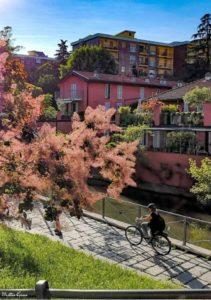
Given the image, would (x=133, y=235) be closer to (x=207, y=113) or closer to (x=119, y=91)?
(x=207, y=113)

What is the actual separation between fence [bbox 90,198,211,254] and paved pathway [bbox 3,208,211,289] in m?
1.05

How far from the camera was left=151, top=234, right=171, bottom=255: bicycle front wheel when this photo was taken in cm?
1194

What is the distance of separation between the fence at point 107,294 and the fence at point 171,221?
9.50 m

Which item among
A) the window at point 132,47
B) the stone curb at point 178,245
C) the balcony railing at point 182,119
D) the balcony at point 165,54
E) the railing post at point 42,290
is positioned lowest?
the stone curb at point 178,245

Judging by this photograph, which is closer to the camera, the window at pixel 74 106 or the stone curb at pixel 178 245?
the stone curb at pixel 178 245

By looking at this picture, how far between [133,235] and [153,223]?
1.00 meters

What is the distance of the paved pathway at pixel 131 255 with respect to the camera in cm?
1030

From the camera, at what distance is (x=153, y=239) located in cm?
1225

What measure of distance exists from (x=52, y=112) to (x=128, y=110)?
13.1 metres

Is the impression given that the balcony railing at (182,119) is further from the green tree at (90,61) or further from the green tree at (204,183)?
the green tree at (90,61)

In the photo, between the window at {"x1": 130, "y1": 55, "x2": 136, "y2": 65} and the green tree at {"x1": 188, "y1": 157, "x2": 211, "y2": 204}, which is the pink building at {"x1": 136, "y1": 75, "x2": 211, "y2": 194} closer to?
the green tree at {"x1": 188, "y1": 157, "x2": 211, "y2": 204}

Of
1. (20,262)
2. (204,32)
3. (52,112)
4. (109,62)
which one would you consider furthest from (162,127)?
(204,32)

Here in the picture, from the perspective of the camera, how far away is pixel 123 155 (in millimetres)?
7809

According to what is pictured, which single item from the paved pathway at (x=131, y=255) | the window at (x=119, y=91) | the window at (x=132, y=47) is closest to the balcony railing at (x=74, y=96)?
the window at (x=119, y=91)
